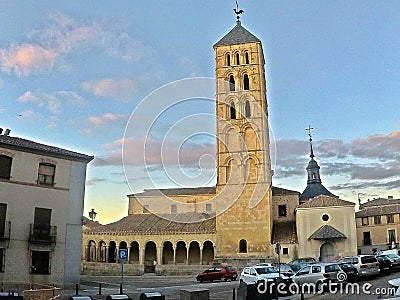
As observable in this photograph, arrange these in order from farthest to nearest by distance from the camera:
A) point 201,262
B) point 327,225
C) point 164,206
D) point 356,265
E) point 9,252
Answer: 1. point 164,206
2. point 201,262
3. point 327,225
4. point 9,252
5. point 356,265

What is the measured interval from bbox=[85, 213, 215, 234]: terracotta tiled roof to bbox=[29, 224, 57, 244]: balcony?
87.4ft

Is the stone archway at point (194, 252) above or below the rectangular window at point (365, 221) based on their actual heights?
below

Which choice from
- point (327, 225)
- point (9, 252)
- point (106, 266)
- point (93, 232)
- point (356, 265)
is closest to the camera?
point (356, 265)

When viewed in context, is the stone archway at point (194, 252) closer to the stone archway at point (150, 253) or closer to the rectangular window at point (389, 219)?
the stone archway at point (150, 253)

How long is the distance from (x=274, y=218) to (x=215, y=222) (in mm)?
7180

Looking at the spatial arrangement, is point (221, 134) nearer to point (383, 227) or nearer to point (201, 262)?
point (201, 262)

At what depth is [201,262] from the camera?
54625mm

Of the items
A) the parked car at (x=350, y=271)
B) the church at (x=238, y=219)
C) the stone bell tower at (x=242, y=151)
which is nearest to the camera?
the parked car at (x=350, y=271)

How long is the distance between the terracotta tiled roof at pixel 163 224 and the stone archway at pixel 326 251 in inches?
487

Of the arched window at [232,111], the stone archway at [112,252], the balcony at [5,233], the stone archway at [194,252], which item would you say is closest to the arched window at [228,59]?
the arched window at [232,111]

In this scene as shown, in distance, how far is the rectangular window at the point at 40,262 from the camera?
28.8m

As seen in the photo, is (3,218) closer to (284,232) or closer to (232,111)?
(284,232)

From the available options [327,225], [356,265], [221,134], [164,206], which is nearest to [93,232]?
[164,206]

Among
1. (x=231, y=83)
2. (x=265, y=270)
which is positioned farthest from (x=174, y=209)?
(x=265, y=270)
